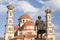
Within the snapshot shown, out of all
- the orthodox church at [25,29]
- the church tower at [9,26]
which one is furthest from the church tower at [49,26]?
the church tower at [9,26]

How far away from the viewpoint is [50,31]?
191ft

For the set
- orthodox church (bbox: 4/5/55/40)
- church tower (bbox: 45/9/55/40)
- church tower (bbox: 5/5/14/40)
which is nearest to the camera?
orthodox church (bbox: 4/5/55/40)

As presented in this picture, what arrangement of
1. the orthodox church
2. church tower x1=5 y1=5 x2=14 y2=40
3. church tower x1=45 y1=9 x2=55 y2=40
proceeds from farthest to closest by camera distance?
church tower x1=45 y1=9 x2=55 y2=40, church tower x1=5 y1=5 x2=14 y2=40, the orthodox church

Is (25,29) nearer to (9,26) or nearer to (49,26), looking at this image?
(9,26)

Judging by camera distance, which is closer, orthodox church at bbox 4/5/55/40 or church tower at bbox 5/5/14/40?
orthodox church at bbox 4/5/55/40

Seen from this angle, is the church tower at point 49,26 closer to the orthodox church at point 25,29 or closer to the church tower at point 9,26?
the orthodox church at point 25,29

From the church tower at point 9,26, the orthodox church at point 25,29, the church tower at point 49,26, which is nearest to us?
the orthodox church at point 25,29

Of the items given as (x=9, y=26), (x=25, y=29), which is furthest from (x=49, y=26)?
(x=9, y=26)

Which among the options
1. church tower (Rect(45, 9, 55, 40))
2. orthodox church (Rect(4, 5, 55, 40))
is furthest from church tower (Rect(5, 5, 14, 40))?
church tower (Rect(45, 9, 55, 40))

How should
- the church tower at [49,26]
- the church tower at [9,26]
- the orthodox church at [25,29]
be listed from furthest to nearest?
the church tower at [49,26] → the church tower at [9,26] → the orthodox church at [25,29]

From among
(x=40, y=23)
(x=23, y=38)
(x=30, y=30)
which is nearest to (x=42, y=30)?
(x=40, y=23)

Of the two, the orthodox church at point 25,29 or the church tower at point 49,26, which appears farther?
the church tower at point 49,26

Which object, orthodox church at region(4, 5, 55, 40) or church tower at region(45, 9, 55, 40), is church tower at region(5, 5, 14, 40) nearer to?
orthodox church at region(4, 5, 55, 40)

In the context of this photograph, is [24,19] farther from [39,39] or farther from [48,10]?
[39,39]
